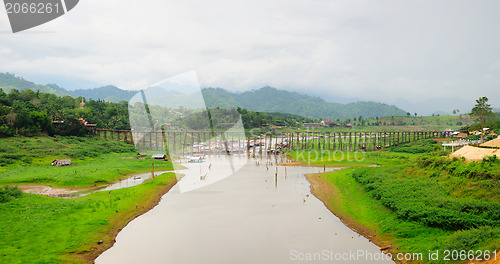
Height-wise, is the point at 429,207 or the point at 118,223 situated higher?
the point at 429,207

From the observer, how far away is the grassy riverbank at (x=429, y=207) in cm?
1530

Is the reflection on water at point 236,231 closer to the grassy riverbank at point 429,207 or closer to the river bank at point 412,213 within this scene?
the river bank at point 412,213

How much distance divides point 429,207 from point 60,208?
2323 centimetres

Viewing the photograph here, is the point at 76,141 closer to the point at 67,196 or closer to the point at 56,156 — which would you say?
the point at 56,156

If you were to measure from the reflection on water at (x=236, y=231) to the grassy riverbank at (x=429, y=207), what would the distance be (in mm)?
1594

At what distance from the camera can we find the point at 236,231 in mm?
20469

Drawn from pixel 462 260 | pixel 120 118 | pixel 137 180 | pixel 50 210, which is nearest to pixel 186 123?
pixel 120 118

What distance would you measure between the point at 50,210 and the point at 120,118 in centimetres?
6340

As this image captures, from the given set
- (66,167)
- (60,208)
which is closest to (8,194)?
(60,208)

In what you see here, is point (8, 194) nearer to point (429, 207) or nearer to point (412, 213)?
point (412, 213)

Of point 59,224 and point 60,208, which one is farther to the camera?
point 60,208

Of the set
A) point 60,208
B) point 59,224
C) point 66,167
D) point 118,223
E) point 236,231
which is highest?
point 66,167

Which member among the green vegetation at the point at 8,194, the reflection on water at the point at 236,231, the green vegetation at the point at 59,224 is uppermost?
the green vegetation at the point at 8,194

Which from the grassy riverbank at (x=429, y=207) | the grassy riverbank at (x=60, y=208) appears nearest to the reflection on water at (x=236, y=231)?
the grassy riverbank at (x=60, y=208)
